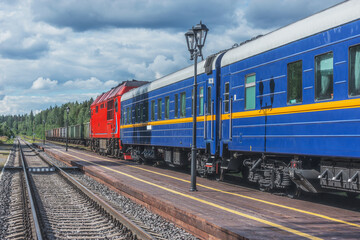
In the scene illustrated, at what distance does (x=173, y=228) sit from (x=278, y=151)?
342cm

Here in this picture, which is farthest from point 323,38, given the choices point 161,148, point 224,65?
point 161,148

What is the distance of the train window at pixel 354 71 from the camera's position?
855cm

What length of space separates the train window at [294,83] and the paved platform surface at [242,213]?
2.34 m

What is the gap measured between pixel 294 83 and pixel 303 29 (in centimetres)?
121

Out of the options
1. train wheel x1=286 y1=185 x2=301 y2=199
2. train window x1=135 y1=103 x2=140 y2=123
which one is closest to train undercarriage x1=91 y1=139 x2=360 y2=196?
train wheel x1=286 y1=185 x2=301 y2=199

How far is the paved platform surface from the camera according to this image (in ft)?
23.8

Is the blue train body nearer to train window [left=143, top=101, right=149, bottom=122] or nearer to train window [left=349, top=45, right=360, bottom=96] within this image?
train window [left=349, top=45, right=360, bottom=96]

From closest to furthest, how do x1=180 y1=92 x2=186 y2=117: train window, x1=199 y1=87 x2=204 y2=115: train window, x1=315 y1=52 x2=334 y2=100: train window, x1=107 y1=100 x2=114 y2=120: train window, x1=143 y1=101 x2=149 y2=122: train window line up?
x1=315 y1=52 x2=334 y2=100: train window < x1=199 y1=87 x2=204 y2=115: train window < x1=180 y1=92 x2=186 y2=117: train window < x1=143 y1=101 x2=149 y2=122: train window < x1=107 y1=100 x2=114 y2=120: train window

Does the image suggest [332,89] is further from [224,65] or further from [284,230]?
[224,65]

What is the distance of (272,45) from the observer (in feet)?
37.5

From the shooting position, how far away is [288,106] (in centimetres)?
1062

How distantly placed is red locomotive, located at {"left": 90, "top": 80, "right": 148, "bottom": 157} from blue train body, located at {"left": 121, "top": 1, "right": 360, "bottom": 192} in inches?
484

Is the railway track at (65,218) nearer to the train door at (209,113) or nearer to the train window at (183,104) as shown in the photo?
the train door at (209,113)

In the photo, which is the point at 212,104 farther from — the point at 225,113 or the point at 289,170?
the point at 289,170
